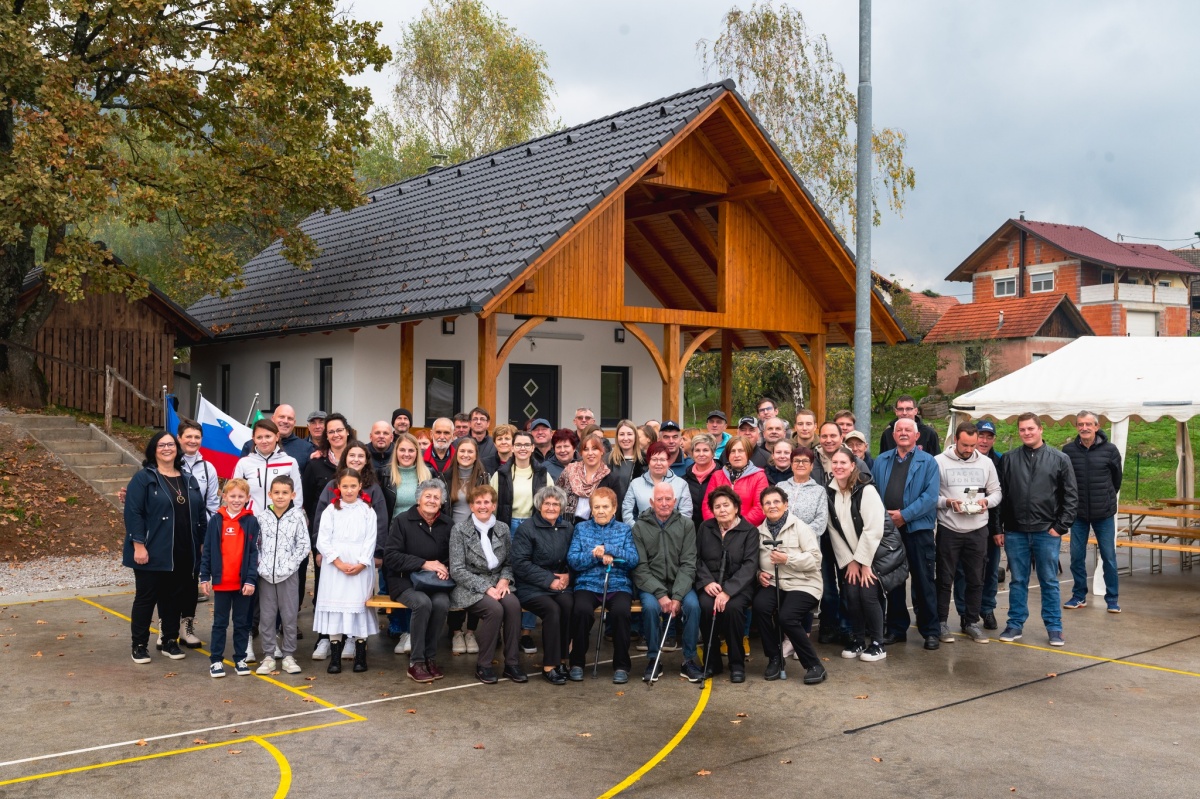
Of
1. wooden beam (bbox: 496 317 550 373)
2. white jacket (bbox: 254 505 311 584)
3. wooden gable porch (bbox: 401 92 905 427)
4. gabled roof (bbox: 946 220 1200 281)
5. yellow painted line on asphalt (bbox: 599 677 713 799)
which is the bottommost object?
yellow painted line on asphalt (bbox: 599 677 713 799)

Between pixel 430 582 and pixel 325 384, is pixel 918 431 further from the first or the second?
pixel 325 384

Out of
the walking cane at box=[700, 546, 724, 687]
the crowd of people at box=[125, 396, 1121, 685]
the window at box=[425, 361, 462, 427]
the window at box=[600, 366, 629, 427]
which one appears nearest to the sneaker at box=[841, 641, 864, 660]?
the crowd of people at box=[125, 396, 1121, 685]

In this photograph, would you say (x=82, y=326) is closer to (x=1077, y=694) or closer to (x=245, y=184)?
(x=245, y=184)

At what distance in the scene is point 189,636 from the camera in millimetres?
9078

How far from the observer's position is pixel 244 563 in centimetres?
827

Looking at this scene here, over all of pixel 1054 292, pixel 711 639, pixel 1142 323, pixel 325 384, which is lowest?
pixel 711 639

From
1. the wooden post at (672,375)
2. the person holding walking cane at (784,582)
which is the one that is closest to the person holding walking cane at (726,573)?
the person holding walking cane at (784,582)

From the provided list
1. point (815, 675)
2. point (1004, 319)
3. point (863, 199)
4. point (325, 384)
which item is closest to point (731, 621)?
point (815, 675)

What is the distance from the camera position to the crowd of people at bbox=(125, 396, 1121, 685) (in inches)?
328

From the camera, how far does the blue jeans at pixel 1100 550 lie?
11.1 metres

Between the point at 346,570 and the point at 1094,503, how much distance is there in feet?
24.5

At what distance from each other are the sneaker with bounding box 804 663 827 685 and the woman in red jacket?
3.99 feet

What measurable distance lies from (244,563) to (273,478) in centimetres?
87

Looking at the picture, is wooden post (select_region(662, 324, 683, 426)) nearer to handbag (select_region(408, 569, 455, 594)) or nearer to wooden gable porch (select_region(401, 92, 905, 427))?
wooden gable porch (select_region(401, 92, 905, 427))
